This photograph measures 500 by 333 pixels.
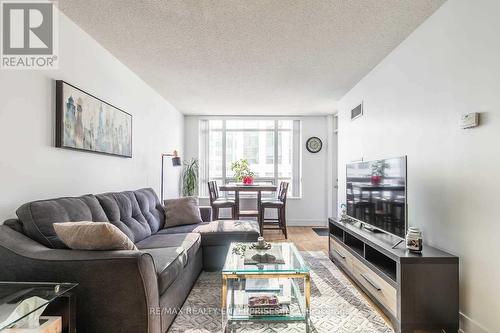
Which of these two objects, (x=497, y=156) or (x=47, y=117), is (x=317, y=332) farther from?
(x=47, y=117)

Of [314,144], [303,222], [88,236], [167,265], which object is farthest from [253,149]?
[88,236]

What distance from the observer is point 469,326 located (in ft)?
6.78

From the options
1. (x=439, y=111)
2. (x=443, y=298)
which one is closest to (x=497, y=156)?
(x=439, y=111)

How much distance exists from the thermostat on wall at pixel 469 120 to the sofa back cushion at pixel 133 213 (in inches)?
113

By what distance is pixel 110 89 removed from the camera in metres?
3.27

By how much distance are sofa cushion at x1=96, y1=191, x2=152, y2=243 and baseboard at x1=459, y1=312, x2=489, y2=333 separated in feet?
9.09

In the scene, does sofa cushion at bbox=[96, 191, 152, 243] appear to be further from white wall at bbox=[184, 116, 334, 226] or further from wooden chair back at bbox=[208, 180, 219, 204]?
white wall at bbox=[184, 116, 334, 226]

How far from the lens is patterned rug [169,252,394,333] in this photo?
7.18ft

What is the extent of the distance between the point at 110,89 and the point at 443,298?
3.59 meters

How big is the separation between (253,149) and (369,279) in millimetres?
4587

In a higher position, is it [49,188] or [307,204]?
[49,188]

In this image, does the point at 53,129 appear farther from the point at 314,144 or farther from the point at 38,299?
the point at 314,144

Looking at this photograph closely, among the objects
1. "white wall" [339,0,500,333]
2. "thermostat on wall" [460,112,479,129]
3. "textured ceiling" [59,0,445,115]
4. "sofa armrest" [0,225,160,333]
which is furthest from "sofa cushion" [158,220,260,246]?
"thermostat on wall" [460,112,479,129]

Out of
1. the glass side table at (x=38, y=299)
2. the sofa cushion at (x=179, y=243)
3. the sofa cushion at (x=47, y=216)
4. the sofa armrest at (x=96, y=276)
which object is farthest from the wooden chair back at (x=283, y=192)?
the glass side table at (x=38, y=299)
